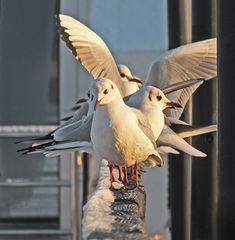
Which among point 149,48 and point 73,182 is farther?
point 149,48

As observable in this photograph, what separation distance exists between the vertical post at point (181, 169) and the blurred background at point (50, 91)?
3.66ft

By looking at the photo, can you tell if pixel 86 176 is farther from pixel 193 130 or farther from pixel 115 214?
pixel 115 214

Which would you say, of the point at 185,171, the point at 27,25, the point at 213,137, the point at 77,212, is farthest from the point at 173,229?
the point at 27,25

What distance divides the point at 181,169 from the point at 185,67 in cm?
39

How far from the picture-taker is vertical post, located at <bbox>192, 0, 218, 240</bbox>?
2.37 m

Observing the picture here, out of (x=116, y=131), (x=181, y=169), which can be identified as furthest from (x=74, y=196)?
(x=116, y=131)

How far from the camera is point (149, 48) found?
436 cm

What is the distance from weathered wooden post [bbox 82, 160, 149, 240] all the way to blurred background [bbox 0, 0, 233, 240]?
7.08 ft

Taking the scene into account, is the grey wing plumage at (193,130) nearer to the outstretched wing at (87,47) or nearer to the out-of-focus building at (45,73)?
the outstretched wing at (87,47)

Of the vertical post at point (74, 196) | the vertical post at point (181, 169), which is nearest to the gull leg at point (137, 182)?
the vertical post at point (181, 169)

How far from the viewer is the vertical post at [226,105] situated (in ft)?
5.26

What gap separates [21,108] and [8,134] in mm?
185

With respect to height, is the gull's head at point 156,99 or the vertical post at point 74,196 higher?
the gull's head at point 156,99

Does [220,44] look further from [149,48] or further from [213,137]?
[149,48]
